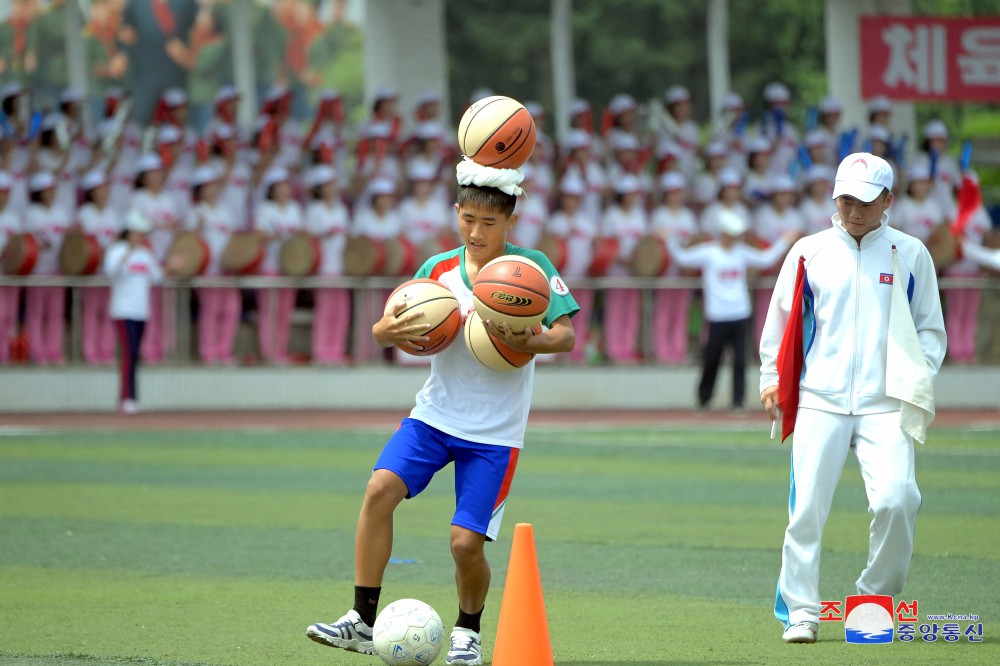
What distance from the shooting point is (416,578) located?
930cm

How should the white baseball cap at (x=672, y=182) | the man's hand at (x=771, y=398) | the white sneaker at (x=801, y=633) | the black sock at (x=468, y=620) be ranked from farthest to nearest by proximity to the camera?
the white baseball cap at (x=672, y=182) < the man's hand at (x=771, y=398) < the white sneaker at (x=801, y=633) < the black sock at (x=468, y=620)

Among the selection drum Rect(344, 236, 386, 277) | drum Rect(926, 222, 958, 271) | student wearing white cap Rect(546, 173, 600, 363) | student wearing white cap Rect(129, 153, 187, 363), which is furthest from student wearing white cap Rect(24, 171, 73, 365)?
drum Rect(926, 222, 958, 271)

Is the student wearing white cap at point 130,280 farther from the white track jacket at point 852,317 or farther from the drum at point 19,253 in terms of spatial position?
the white track jacket at point 852,317

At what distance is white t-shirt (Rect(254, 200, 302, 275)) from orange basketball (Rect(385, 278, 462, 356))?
13.4 metres

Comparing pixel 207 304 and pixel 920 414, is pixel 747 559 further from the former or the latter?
pixel 207 304

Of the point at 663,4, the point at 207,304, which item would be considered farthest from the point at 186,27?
the point at 663,4

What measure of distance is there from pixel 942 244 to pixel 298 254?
7774 mm

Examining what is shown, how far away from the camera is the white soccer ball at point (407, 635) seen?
21.8ft

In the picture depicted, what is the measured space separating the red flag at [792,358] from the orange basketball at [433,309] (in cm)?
151

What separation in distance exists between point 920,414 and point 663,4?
24.0m

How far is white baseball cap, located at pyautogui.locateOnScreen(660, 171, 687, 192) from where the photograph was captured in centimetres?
2145

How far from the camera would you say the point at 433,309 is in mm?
6906

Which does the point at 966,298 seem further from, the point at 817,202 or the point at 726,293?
the point at 726,293

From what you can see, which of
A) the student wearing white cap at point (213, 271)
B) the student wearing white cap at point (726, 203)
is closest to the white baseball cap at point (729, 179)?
the student wearing white cap at point (726, 203)
